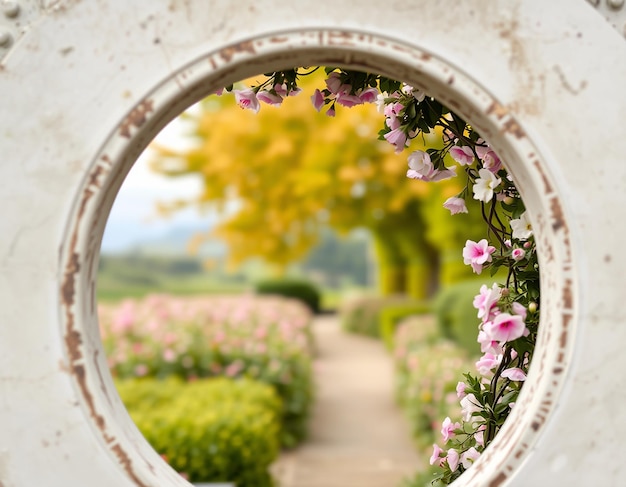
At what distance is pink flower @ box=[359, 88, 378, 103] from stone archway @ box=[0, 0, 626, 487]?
48cm

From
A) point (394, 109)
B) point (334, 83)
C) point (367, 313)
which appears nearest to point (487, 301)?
point (394, 109)

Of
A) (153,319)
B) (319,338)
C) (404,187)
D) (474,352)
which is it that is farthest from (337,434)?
(319,338)

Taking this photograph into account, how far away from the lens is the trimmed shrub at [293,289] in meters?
23.3

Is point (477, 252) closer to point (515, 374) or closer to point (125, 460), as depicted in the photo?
point (515, 374)

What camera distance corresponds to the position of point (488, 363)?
81.1 inches

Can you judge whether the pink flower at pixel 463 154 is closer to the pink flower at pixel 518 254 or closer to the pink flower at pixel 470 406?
the pink flower at pixel 518 254

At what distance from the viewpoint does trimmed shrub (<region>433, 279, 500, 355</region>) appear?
7.44 meters

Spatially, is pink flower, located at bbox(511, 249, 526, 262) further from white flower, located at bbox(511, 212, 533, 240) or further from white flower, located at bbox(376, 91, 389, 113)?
white flower, located at bbox(376, 91, 389, 113)

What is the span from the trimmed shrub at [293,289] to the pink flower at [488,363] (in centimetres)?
2126

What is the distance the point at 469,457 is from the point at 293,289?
21.9 m

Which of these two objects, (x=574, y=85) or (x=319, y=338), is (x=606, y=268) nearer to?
(x=574, y=85)

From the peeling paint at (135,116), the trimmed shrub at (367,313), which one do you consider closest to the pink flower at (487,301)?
the peeling paint at (135,116)

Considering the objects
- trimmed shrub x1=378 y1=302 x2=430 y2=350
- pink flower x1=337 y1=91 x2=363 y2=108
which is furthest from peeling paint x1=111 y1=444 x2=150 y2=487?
trimmed shrub x1=378 y1=302 x2=430 y2=350

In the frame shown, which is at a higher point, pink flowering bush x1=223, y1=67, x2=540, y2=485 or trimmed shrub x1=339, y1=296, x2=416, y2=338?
trimmed shrub x1=339, y1=296, x2=416, y2=338
